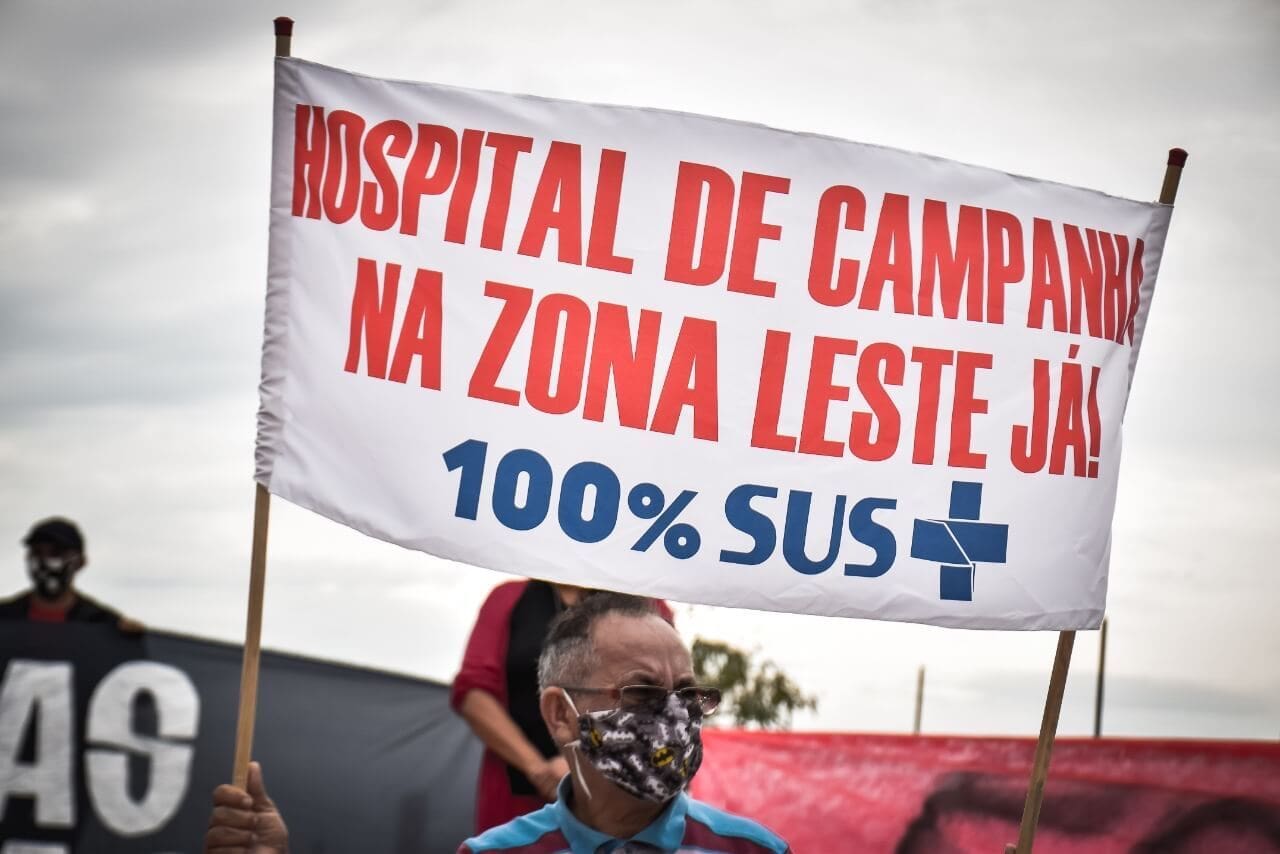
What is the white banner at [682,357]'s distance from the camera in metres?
4.24

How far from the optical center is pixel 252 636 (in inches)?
154

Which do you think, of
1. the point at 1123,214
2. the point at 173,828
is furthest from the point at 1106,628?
the point at 1123,214

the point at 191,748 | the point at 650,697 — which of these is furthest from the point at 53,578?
the point at 650,697

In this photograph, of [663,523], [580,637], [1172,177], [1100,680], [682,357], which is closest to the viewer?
[580,637]

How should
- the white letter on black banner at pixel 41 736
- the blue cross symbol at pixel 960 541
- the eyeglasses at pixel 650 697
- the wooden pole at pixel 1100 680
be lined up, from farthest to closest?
the wooden pole at pixel 1100 680, the white letter on black banner at pixel 41 736, the blue cross symbol at pixel 960 541, the eyeglasses at pixel 650 697

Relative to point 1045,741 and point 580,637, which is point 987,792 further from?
point 580,637

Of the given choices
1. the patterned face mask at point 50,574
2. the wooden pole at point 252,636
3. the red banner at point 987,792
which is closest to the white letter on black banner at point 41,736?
the patterned face mask at point 50,574

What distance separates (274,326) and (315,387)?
202 mm

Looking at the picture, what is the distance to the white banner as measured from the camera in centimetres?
424

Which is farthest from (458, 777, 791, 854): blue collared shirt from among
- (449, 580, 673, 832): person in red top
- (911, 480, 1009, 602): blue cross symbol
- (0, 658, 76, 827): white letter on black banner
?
(0, 658, 76, 827): white letter on black banner

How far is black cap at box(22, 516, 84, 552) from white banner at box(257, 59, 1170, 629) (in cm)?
336

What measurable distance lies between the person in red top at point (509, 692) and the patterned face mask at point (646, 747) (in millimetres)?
1516

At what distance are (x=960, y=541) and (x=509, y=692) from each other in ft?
5.43

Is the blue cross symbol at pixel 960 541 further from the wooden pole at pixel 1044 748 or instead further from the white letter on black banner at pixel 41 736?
the white letter on black banner at pixel 41 736
